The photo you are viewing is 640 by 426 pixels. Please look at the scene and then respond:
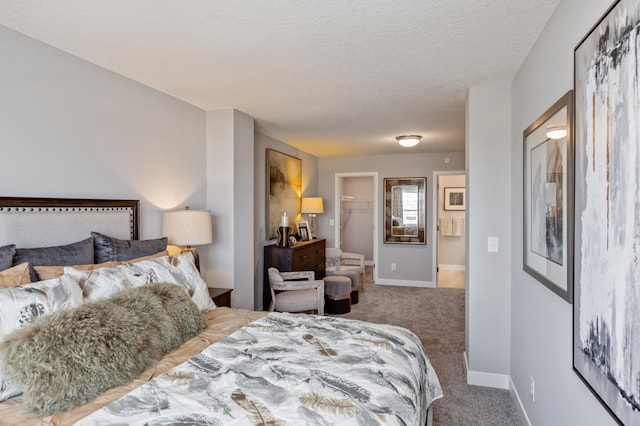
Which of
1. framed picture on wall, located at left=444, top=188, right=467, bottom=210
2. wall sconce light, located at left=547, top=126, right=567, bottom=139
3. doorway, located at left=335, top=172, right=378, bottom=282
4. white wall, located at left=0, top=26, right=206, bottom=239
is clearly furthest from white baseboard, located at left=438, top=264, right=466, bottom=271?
wall sconce light, located at left=547, top=126, right=567, bottom=139

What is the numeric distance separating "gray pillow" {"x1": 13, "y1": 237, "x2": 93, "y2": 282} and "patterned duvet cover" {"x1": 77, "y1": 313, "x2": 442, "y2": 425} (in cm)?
A: 106

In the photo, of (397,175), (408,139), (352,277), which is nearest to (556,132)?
(408,139)

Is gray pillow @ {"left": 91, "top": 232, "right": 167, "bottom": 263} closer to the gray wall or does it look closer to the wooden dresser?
the wooden dresser

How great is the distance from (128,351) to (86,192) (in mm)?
1452

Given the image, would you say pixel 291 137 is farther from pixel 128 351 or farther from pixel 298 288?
pixel 128 351

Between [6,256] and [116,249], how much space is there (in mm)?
677

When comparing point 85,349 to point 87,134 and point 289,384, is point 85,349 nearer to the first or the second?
point 289,384

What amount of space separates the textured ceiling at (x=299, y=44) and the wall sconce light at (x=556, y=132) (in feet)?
2.07

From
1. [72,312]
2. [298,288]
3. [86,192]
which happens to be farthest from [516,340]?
[86,192]

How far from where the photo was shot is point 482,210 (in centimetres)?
298

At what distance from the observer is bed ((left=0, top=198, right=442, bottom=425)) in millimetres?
1273

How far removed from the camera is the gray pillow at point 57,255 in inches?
76.5

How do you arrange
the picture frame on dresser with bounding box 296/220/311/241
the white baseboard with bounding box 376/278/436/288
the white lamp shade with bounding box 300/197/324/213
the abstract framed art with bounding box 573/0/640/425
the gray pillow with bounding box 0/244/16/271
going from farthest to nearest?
the white baseboard with bounding box 376/278/436/288 < the white lamp shade with bounding box 300/197/324/213 < the picture frame on dresser with bounding box 296/220/311/241 < the gray pillow with bounding box 0/244/16/271 < the abstract framed art with bounding box 573/0/640/425

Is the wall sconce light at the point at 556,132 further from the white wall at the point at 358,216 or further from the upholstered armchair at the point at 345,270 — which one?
the white wall at the point at 358,216
